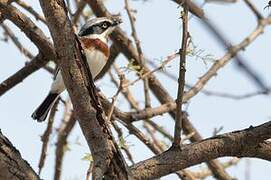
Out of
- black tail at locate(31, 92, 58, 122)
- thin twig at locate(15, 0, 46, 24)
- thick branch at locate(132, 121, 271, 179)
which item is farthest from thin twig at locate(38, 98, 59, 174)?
thick branch at locate(132, 121, 271, 179)

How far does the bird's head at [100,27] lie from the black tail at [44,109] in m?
0.56

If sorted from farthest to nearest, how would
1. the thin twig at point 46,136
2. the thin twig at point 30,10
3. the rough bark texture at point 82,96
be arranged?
the thin twig at point 30,10
the thin twig at point 46,136
the rough bark texture at point 82,96

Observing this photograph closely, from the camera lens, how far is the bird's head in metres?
4.21

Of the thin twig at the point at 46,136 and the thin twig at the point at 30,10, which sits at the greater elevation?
the thin twig at the point at 30,10

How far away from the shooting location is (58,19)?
1.81 m

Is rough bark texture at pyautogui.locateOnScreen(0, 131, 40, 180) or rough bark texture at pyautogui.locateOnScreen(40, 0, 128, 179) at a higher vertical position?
rough bark texture at pyautogui.locateOnScreen(40, 0, 128, 179)

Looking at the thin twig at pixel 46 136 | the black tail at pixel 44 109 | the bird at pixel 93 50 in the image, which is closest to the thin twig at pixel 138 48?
the bird at pixel 93 50

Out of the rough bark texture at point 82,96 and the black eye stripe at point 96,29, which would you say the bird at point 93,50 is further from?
the rough bark texture at point 82,96

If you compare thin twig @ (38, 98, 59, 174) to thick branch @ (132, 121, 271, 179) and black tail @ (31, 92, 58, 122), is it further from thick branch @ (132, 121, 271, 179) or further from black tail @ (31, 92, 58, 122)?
thick branch @ (132, 121, 271, 179)

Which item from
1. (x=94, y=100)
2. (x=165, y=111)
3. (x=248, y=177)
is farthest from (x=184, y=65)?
(x=165, y=111)

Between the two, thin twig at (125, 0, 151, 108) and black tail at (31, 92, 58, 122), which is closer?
thin twig at (125, 0, 151, 108)

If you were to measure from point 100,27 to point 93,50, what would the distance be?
0.80ft

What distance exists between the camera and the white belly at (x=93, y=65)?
3.95 m

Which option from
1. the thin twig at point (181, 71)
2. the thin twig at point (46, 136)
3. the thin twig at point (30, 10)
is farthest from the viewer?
the thin twig at point (30, 10)
